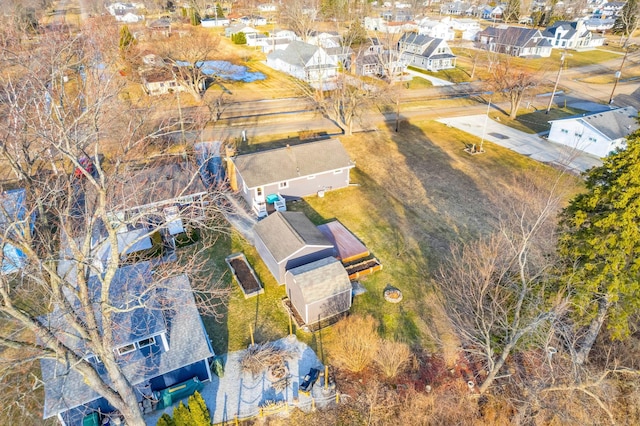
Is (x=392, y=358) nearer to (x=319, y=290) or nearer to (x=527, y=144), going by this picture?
(x=319, y=290)

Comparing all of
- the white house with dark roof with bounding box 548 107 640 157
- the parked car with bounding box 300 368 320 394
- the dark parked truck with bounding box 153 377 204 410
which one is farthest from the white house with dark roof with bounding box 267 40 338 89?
the dark parked truck with bounding box 153 377 204 410

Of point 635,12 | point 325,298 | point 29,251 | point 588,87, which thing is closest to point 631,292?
point 325,298

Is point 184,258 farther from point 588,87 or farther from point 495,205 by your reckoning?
point 588,87

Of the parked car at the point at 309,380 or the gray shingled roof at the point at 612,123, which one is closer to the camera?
the parked car at the point at 309,380

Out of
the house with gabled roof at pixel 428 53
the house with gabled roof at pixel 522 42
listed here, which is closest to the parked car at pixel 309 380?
the house with gabled roof at pixel 428 53

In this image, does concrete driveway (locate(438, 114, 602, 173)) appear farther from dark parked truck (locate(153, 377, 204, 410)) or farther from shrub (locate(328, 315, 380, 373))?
dark parked truck (locate(153, 377, 204, 410))

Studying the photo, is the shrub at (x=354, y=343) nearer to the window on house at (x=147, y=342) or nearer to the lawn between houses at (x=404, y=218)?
the lawn between houses at (x=404, y=218)
